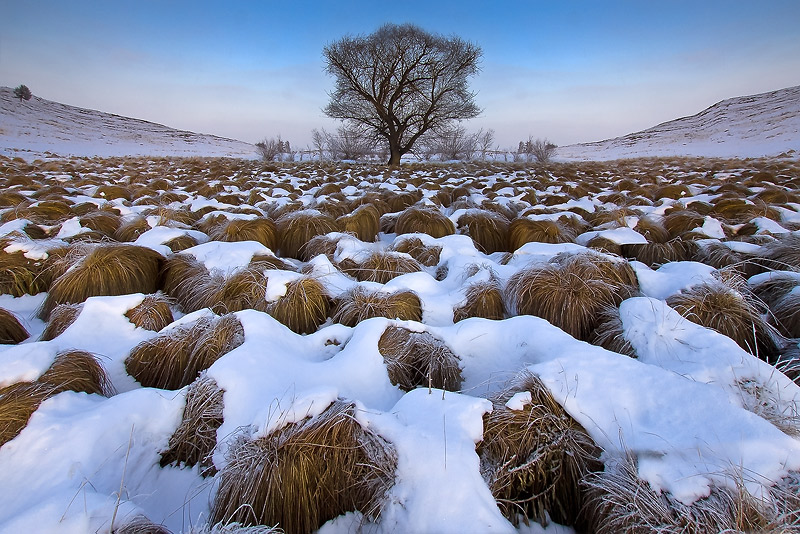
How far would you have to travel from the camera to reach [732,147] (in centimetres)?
2756

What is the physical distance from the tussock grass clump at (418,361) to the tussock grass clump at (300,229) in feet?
6.65

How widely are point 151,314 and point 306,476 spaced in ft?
5.56

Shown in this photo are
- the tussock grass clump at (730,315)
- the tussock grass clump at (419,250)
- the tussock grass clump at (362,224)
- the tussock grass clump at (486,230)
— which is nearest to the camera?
the tussock grass clump at (730,315)

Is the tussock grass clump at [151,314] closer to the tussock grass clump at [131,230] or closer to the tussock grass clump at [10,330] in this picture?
the tussock grass clump at [10,330]

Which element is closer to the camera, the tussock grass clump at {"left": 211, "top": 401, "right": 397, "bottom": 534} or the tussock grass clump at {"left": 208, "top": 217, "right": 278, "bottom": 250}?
the tussock grass clump at {"left": 211, "top": 401, "right": 397, "bottom": 534}

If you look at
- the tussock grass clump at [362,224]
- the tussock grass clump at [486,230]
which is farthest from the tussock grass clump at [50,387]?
the tussock grass clump at [486,230]

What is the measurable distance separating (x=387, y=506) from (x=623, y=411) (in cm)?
94

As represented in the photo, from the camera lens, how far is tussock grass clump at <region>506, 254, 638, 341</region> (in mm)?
2312

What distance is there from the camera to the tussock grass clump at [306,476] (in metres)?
1.17

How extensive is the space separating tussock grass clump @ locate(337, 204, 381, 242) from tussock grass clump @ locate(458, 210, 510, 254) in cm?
110

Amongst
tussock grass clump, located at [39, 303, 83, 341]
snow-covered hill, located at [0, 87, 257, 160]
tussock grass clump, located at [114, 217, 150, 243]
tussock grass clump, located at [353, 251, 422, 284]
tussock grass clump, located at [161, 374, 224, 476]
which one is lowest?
tussock grass clump, located at [161, 374, 224, 476]

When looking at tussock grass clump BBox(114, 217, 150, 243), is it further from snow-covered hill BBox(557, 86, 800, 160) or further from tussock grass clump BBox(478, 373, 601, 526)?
snow-covered hill BBox(557, 86, 800, 160)

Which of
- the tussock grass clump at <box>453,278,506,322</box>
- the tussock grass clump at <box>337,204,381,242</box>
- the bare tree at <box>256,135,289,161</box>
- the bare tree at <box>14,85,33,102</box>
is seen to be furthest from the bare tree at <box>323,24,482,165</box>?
the bare tree at <box>14,85,33,102</box>

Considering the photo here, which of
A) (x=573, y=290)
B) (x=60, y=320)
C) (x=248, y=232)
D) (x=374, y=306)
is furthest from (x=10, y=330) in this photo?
(x=573, y=290)
